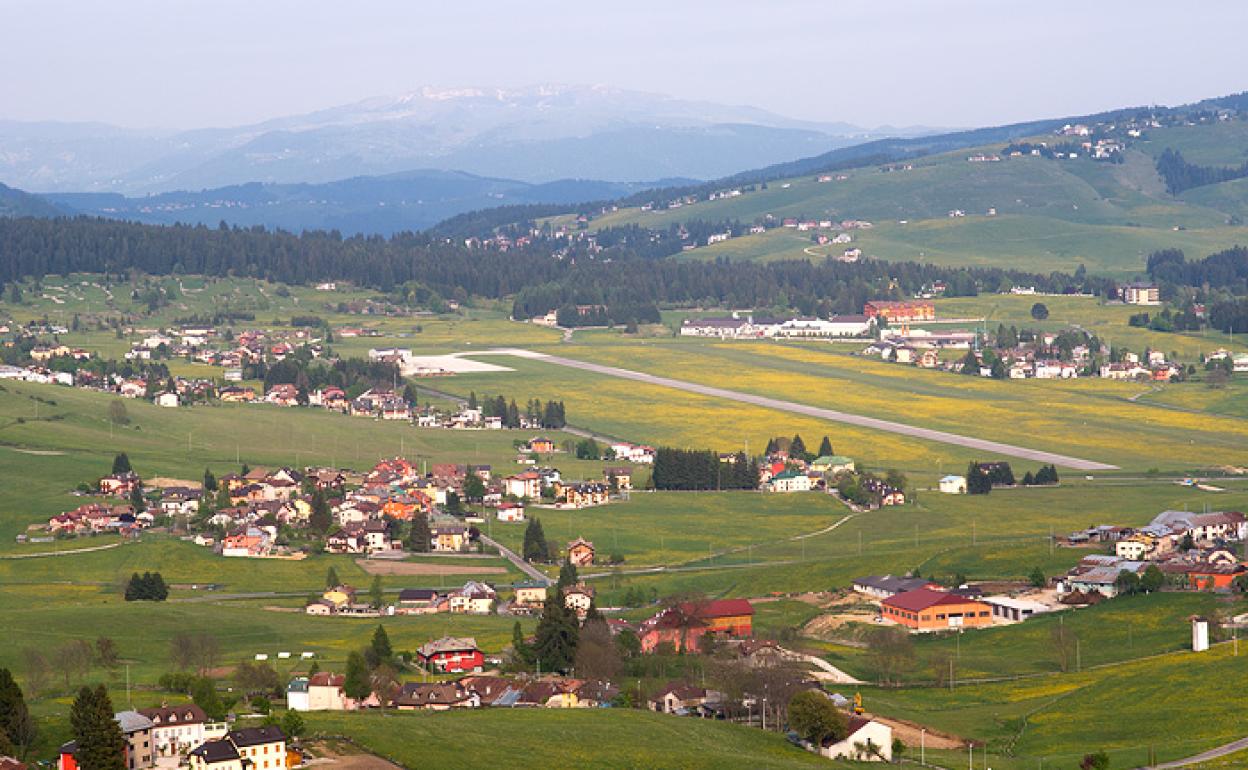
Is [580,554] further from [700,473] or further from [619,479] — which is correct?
[700,473]

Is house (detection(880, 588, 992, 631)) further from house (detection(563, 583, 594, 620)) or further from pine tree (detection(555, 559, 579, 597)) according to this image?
pine tree (detection(555, 559, 579, 597))

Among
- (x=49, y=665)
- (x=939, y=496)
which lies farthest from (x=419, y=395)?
(x=49, y=665)

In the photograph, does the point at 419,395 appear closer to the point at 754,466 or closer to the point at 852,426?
the point at 852,426

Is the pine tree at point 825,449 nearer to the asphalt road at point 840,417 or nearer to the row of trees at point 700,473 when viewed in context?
the asphalt road at point 840,417

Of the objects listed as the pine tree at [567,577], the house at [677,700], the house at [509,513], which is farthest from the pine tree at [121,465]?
the house at [677,700]

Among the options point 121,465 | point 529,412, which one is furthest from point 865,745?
point 529,412

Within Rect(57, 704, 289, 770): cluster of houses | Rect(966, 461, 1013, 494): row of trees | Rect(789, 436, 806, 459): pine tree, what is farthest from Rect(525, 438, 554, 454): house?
Rect(57, 704, 289, 770): cluster of houses
